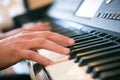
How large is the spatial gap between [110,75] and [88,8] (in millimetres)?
603

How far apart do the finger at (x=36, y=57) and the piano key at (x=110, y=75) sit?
9.2 inches

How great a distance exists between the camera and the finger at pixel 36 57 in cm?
68

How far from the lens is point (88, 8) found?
102cm

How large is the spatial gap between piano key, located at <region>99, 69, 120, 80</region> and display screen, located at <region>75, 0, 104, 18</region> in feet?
1.56

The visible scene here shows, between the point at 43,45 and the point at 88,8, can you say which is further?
the point at 88,8

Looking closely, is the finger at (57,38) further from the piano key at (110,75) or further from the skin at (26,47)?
the piano key at (110,75)

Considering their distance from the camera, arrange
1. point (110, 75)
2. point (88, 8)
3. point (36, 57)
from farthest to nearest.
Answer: point (88, 8) → point (36, 57) → point (110, 75)

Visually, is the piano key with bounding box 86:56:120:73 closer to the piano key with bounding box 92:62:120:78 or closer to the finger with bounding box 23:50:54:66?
the piano key with bounding box 92:62:120:78

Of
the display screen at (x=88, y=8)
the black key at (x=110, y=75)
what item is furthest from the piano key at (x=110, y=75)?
the display screen at (x=88, y=8)

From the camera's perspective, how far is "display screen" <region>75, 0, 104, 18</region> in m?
0.93

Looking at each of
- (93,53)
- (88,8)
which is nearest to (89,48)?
(93,53)

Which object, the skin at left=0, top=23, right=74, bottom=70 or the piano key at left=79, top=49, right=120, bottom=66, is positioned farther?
the skin at left=0, top=23, right=74, bottom=70

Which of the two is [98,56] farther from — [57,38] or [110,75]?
[57,38]

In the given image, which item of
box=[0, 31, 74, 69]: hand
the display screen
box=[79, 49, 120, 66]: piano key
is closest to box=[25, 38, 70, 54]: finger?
box=[0, 31, 74, 69]: hand
